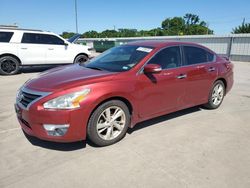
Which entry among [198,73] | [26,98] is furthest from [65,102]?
[198,73]

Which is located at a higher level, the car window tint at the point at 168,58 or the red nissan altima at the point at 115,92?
the car window tint at the point at 168,58

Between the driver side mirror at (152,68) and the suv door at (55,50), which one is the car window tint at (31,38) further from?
the driver side mirror at (152,68)

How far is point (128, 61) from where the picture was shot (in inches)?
161

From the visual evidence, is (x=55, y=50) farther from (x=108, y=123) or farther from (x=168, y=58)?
(x=108, y=123)

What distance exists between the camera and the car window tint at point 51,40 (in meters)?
10.1

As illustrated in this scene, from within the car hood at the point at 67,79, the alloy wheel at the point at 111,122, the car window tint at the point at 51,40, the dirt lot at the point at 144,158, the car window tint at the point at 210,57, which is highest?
the car window tint at the point at 51,40

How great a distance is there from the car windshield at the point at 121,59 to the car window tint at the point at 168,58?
19 centimetres

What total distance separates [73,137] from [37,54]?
25.4 feet

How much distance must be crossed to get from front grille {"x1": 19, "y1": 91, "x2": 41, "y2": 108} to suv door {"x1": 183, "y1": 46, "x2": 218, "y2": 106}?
271cm

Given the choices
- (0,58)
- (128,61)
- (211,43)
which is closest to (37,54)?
(0,58)

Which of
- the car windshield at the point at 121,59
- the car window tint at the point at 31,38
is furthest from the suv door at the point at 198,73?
the car window tint at the point at 31,38

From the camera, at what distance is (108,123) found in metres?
3.47

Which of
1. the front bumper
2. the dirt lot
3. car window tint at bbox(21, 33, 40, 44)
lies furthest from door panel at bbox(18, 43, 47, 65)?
the front bumper

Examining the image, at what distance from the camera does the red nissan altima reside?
3080mm
